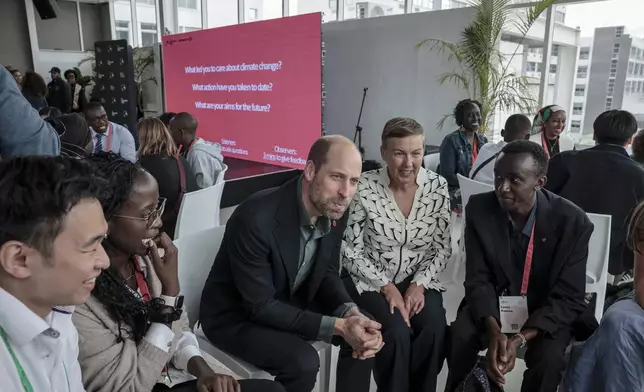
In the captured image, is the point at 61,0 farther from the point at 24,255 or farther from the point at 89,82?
the point at 24,255

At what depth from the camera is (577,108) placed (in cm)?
557

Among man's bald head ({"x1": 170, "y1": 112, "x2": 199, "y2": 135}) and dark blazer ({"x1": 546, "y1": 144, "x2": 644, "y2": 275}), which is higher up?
man's bald head ({"x1": 170, "y1": 112, "x2": 199, "y2": 135})

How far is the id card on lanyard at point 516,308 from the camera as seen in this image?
6.05ft

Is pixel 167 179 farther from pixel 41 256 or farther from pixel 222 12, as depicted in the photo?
pixel 222 12

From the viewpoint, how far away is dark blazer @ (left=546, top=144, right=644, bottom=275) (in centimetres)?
242

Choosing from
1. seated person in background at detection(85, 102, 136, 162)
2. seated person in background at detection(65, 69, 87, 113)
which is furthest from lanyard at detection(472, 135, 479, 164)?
seated person in background at detection(65, 69, 87, 113)

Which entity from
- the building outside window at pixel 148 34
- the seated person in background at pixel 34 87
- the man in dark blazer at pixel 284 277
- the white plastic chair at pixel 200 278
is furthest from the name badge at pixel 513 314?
the building outside window at pixel 148 34

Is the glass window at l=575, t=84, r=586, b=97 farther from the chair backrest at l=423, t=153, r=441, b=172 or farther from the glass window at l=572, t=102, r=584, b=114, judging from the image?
the chair backrest at l=423, t=153, r=441, b=172

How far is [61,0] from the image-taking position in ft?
35.4

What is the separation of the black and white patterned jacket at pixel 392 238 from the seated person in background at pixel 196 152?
1.69 m

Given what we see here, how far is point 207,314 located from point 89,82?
386 inches

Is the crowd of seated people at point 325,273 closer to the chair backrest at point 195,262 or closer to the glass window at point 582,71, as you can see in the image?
the chair backrest at point 195,262

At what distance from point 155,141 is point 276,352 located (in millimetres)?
1749

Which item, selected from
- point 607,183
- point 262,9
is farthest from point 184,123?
point 262,9
